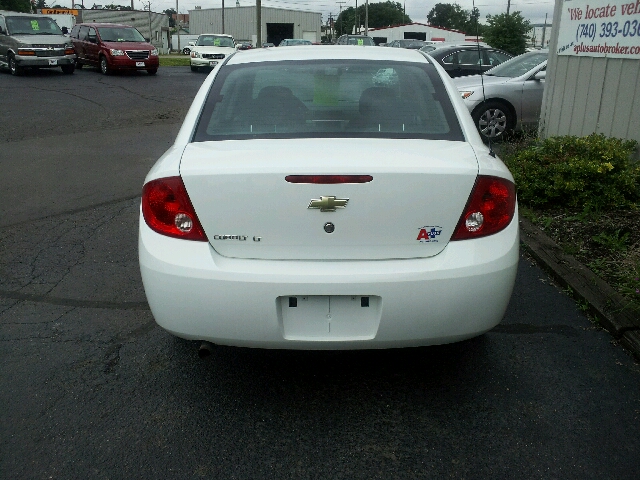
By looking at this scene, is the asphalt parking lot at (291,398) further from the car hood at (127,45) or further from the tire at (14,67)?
the car hood at (127,45)

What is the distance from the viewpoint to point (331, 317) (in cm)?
286

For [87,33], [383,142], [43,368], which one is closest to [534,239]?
[383,142]

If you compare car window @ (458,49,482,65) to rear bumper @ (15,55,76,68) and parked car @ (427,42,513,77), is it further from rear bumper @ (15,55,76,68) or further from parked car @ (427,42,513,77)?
rear bumper @ (15,55,76,68)

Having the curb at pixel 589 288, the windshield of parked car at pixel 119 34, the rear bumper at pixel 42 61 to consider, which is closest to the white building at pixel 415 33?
the windshield of parked car at pixel 119 34

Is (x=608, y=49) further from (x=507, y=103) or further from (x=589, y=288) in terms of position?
(x=507, y=103)

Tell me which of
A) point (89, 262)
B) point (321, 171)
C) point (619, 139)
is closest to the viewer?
point (321, 171)

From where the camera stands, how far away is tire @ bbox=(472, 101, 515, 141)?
10.9 m

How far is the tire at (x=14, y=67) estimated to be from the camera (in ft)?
73.2

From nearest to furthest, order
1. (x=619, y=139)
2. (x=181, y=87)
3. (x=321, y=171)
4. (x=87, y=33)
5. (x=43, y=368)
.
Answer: (x=321, y=171) < (x=43, y=368) < (x=619, y=139) < (x=181, y=87) < (x=87, y=33)

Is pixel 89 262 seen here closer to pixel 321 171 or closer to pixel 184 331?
pixel 184 331

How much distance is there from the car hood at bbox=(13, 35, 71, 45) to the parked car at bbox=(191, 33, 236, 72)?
24.1 ft

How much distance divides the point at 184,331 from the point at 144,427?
0.47 m

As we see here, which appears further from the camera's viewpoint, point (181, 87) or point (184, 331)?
point (181, 87)

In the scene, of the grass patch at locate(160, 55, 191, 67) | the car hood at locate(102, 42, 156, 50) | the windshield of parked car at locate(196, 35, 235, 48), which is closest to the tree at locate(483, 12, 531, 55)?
the windshield of parked car at locate(196, 35, 235, 48)
